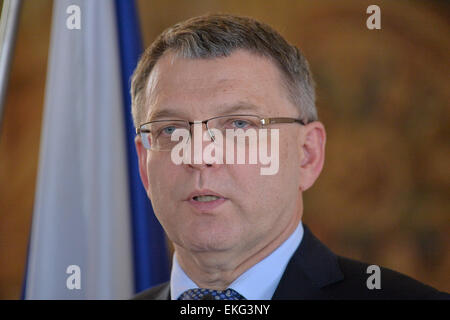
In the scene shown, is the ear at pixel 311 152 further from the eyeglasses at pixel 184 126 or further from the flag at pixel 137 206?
the flag at pixel 137 206

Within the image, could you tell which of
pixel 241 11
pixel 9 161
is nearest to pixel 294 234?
pixel 241 11

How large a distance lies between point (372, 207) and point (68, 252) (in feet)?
4.62

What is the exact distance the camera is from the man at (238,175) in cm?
156

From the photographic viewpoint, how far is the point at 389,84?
7.96ft

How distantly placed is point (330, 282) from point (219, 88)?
705 millimetres

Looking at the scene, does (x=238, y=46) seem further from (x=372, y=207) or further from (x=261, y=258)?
(x=372, y=207)

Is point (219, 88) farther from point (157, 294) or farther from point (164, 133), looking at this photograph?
point (157, 294)

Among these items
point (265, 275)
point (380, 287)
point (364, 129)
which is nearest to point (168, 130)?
point (265, 275)

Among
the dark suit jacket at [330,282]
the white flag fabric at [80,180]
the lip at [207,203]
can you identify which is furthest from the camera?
the white flag fabric at [80,180]

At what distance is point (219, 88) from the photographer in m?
1.58

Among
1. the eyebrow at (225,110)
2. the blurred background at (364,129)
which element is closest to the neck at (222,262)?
the eyebrow at (225,110)

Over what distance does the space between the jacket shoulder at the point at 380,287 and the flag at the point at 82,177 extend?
3.45ft

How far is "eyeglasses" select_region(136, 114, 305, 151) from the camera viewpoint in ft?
5.12

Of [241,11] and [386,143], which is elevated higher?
[241,11]
